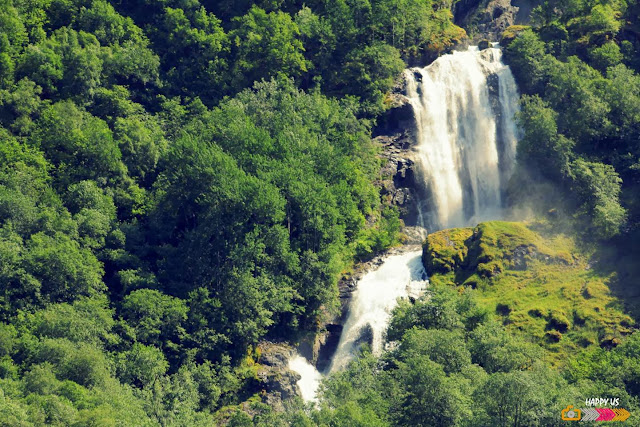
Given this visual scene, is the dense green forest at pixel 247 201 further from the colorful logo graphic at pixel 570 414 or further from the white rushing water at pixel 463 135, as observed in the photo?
the white rushing water at pixel 463 135

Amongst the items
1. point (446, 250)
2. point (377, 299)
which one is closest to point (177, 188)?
point (377, 299)

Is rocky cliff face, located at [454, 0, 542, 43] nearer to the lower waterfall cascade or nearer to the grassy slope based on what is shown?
the lower waterfall cascade

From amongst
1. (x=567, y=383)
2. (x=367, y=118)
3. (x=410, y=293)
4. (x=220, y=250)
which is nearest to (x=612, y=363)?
(x=567, y=383)

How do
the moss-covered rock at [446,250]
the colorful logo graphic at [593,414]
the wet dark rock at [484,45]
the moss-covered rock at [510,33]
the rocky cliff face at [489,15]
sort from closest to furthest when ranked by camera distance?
the colorful logo graphic at [593,414], the moss-covered rock at [446,250], the wet dark rock at [484,45], the moss-covered rock at [510,33], the rocky cliff face at [489,15]

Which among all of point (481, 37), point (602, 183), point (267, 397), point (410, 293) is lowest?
point (267, 397)

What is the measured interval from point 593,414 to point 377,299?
3113 centimetres

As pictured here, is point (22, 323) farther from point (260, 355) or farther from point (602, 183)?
point (602, 183)

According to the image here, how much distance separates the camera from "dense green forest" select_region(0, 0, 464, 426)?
97250 millimetres

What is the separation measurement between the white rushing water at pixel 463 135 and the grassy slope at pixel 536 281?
375 inches

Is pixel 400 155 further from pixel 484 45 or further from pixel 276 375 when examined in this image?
pixel 276 375

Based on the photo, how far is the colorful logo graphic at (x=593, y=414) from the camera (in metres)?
A: 81.2

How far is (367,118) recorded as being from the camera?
123 m

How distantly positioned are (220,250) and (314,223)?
7.46 metres

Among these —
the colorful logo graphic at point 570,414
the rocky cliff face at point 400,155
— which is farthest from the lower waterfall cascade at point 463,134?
the colorful logo graphic at point 570,414
